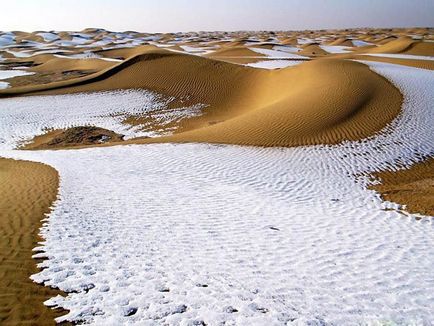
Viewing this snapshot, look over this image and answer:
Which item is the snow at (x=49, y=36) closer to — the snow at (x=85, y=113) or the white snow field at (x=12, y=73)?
the white snow field at (x=12, y=73)

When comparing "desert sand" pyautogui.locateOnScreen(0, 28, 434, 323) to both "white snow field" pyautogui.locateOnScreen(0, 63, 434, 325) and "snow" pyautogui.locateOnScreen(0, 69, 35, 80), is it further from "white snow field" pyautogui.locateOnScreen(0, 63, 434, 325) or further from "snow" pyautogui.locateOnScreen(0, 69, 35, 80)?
"snow" pyautogui.locateOnScreen(0, 69, 35, 80)

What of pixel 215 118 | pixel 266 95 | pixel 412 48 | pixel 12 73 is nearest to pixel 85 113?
pixel 215 118

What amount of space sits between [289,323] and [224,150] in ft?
40.1

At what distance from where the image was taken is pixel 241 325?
17.1ft

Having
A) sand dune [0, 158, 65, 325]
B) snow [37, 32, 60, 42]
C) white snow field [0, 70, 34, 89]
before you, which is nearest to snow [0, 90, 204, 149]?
sand dune [0, 158, 65, 325]

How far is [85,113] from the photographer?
93.7ft

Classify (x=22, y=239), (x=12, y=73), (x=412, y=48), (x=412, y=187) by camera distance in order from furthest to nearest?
(x=412, y=48) → (x=12, y=73) → (x=412, y=187) → (x=22, y=239)

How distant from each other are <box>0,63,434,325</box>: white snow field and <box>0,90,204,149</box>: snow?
8.77 metres

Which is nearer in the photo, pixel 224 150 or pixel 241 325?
pixel 241 325

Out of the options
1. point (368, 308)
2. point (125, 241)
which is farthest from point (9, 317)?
point (368, 308)

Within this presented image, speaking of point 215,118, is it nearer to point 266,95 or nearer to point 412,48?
point 266,95

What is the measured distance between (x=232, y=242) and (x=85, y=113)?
23.3 m

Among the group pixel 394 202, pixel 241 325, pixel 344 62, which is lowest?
pixel 394 202

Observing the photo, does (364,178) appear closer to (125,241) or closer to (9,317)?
(125,241)
